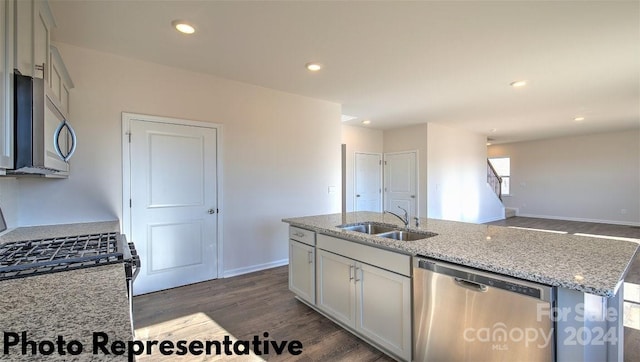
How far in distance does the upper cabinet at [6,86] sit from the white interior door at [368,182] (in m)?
6.01

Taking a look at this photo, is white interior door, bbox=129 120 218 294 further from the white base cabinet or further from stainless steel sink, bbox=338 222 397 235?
stainless steel sink, bbox=338 222 397 235

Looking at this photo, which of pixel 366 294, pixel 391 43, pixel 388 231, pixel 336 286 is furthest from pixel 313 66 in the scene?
pixel 366 294

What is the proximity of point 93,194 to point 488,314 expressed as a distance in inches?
137

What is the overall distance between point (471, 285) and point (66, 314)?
5.66ft

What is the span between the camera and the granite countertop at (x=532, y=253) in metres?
1.27

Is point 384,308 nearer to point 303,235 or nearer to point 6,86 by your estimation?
point 303,235

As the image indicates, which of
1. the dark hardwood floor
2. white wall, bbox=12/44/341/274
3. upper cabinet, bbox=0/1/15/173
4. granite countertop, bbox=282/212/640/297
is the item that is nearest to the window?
white wall, bbox=12/44/341/274

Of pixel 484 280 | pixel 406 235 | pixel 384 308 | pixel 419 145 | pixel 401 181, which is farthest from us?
pixel 401 181

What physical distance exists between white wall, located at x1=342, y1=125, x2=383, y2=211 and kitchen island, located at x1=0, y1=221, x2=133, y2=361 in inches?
221

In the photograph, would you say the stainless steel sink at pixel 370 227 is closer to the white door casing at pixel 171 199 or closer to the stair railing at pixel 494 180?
the white door casing at pixel 171 199

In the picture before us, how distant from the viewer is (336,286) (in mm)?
2426

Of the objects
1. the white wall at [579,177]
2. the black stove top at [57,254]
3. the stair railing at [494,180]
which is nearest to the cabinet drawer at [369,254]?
the black stove top at [57,254]

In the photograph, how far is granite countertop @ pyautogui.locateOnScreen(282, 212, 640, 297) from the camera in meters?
1.27

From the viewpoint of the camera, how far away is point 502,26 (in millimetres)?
2479
